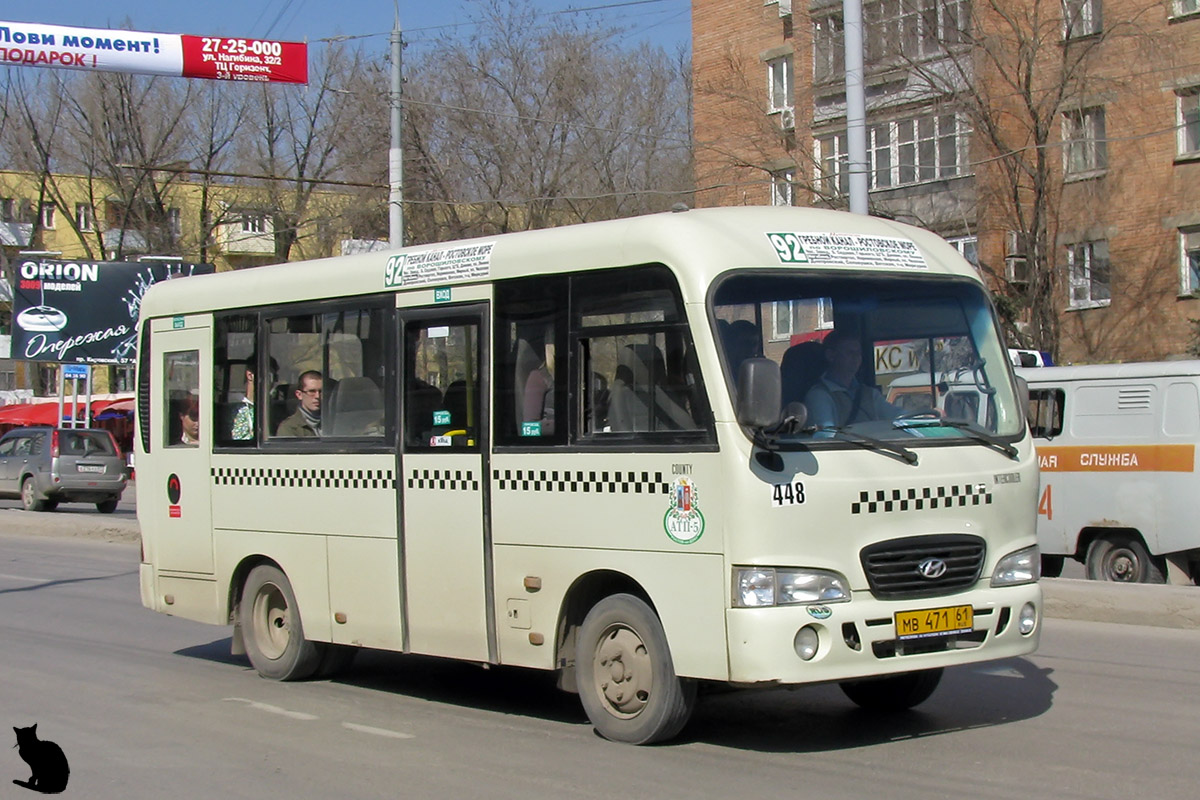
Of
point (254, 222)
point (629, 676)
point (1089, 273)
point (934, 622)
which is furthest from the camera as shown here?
point (254, 222)

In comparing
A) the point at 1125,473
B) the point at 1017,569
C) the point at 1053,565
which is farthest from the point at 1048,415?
the point at 1053,565

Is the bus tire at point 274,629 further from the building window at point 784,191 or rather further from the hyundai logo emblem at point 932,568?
the building window at point 784,191

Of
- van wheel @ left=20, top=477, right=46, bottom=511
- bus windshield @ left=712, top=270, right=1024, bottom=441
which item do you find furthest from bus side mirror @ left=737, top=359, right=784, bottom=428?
van wheel @ left=20, top=477, right=46, bottom=511

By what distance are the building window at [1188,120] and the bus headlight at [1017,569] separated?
26.0 m

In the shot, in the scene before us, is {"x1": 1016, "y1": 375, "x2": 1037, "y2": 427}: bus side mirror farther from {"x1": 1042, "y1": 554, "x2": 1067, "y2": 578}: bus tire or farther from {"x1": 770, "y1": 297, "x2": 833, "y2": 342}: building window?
{"x1": 1042, "y1": 554, "x2": 1067, "y2": 578}: bus tire

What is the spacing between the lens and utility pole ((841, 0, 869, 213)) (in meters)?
16.8

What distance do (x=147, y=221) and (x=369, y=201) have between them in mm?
20241

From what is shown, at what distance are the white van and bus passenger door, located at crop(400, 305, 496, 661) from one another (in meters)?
8.15

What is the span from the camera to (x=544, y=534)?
834cm

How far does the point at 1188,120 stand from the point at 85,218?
48903 millimetres

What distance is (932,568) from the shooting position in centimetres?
758

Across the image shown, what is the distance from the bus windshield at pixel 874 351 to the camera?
760cm

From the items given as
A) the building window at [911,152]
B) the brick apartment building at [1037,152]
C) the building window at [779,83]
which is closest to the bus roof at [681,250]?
the brick apartment building at [1037,152]

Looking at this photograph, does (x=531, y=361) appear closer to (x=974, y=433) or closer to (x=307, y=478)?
(x=307, y=478)
